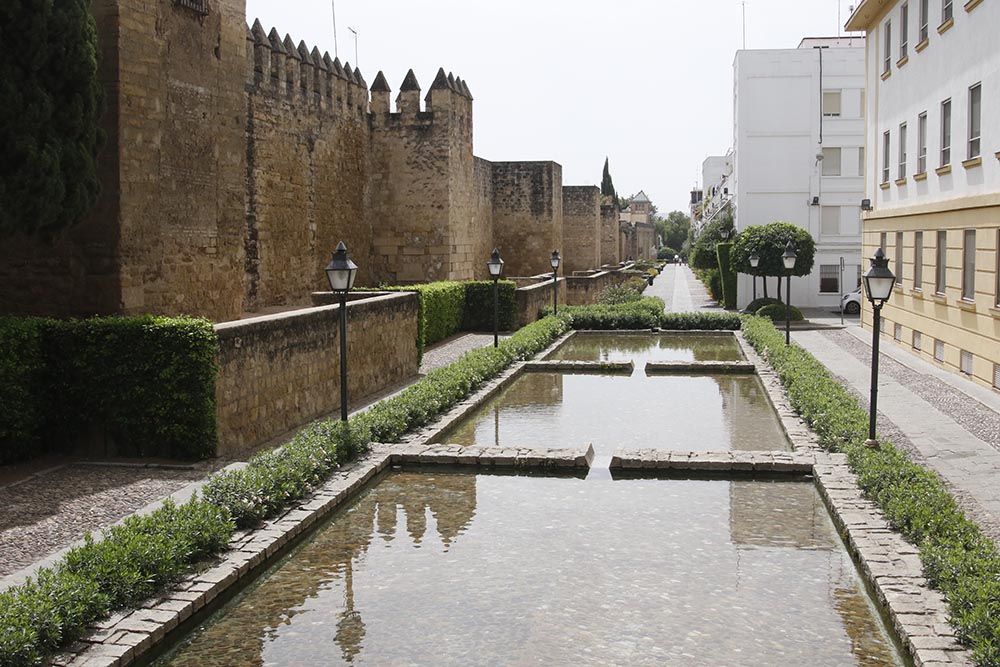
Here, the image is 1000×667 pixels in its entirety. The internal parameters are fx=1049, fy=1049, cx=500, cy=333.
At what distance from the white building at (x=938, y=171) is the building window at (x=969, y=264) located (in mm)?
15

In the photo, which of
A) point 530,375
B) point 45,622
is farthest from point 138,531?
point 530,375

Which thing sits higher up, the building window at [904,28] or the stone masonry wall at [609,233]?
the building window at [904,28]

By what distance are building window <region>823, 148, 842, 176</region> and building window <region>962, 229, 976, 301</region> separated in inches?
768

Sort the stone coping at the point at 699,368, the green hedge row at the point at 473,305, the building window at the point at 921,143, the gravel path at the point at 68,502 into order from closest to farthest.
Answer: the gravel path at the point at 68,502 → the stone coping at the point at 699,368 → the building window at the point at 921,143 → the green hedge row at the point at 473,305

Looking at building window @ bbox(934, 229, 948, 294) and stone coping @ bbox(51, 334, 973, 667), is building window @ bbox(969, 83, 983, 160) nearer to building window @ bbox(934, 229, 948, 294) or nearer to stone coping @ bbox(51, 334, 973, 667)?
building window @ bbox(934, 229, 948, 294)

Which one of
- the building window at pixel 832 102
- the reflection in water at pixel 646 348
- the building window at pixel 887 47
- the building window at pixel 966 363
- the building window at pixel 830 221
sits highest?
the building window at pixel 832 102

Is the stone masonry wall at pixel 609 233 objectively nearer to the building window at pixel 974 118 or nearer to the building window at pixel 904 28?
the building window at pixel 904 28

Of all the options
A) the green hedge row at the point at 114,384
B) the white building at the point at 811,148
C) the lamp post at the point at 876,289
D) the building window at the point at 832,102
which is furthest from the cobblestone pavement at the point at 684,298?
the green hedge row at the point at 114,384

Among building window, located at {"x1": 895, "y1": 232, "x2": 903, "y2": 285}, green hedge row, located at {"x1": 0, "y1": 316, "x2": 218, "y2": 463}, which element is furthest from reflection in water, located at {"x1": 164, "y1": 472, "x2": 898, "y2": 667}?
building window, located at {"x1": 895, "y1": 232, "x2": 903, "y2": 285}

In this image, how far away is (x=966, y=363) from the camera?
15.7 meters

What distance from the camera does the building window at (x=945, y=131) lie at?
16922mm

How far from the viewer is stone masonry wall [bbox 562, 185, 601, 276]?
42.3 metres

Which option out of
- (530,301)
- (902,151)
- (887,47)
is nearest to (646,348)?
(530,301)

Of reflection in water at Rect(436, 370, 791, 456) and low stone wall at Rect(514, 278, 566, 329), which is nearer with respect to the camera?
reflection in water at Rect(436, 370, 791, 456)
